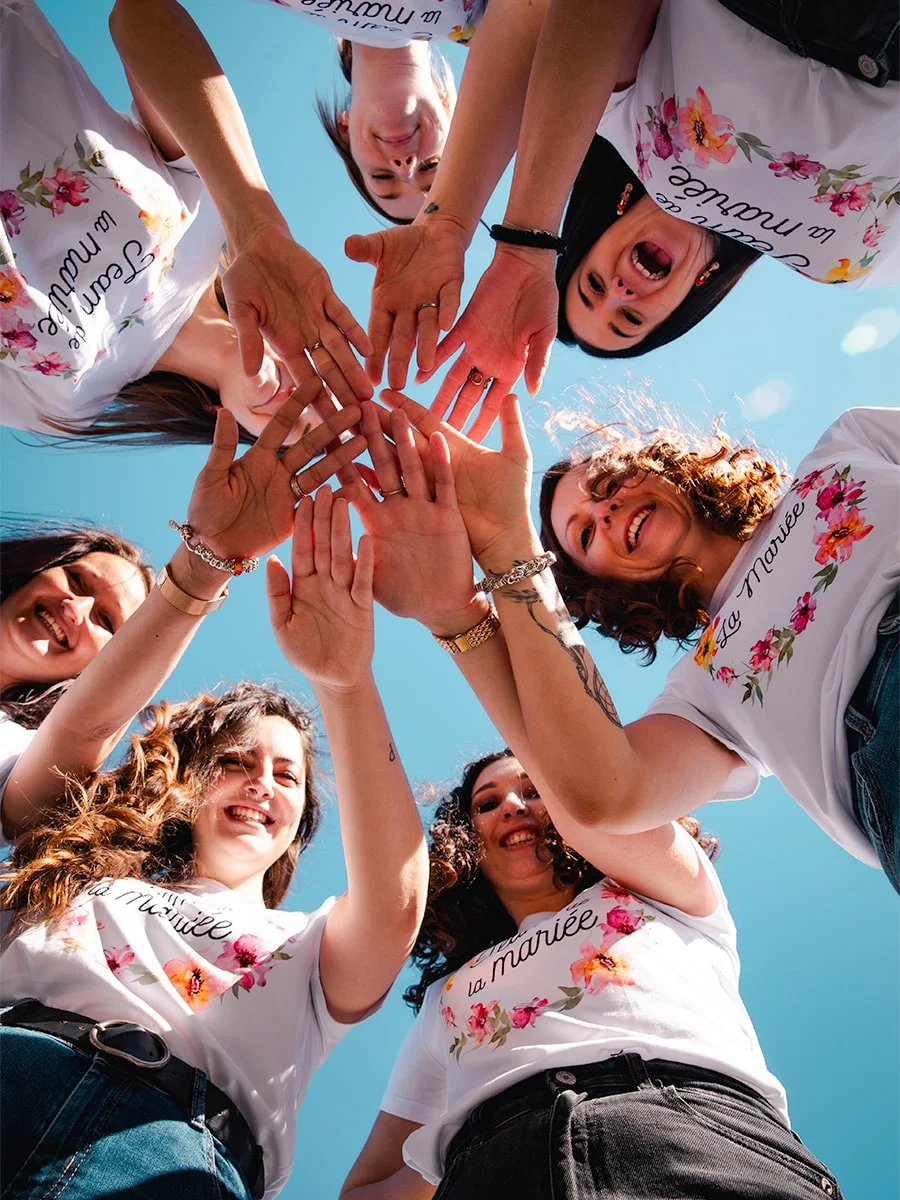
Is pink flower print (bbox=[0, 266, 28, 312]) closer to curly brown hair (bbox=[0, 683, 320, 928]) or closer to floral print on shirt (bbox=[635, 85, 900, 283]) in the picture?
curly brown hair (bbox=[0, 683, 320, 928])

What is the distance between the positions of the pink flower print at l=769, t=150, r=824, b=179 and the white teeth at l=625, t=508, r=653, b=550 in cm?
92

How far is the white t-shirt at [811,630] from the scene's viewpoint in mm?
1617

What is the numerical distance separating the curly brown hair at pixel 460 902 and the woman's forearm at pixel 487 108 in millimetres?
1561

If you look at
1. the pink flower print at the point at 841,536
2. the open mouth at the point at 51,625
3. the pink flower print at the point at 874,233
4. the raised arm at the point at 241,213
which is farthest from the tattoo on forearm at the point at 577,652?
the open mouth at the point at 51,625

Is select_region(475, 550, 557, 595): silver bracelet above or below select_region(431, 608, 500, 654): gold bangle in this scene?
above

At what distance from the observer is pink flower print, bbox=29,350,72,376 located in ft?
7.02

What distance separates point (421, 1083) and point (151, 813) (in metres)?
0.94

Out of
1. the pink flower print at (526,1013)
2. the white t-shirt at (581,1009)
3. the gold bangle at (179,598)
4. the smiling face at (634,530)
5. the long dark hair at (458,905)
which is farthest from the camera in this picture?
the long dark hair at (458,905)

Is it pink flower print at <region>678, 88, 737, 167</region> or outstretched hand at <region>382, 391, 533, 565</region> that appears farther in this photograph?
outstretched hand at <region>382, 391, 533, 565</region>

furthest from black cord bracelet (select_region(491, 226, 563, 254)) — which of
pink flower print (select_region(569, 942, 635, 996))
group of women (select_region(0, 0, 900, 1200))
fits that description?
pink flower print (select_region(569, 942, 635, 996))

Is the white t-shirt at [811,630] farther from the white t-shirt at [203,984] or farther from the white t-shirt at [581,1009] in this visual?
the white t-shirt at [203,984]

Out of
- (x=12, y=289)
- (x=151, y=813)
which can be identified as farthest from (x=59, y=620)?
(x=12, y=289)

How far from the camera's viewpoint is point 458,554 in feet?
6.20

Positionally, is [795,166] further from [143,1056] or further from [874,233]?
[143,1056]
